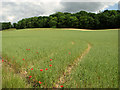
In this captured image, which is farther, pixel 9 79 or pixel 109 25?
pixel 109 25

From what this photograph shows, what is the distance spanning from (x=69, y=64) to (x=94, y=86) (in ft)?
10.3

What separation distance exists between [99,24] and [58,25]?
3426 centimetres

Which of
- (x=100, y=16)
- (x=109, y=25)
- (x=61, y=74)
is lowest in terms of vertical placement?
(x=61, y=74)

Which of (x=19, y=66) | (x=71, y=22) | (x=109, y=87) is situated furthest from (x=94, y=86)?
(x=71, y=22)

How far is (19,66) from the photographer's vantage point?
5.95 metres

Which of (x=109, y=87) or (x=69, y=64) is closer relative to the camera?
(x=109, y=87)

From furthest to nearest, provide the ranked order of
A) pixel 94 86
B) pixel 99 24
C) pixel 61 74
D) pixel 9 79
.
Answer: pixel 99 24, pixel 61 74, pixel 9 79, pixel 94 86

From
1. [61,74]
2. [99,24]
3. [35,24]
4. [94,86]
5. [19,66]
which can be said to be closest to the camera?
[94,86]

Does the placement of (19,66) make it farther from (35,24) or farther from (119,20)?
(35,24)

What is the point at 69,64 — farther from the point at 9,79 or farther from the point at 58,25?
the point at 58,25

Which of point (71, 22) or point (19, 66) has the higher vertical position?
point (71, 22)

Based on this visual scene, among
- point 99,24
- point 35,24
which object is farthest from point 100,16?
point 35,24

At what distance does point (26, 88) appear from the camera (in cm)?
373

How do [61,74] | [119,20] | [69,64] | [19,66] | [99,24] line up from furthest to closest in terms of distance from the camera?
[99,24]
[119,20]
[69,64]
[19,66]
[61,74]
